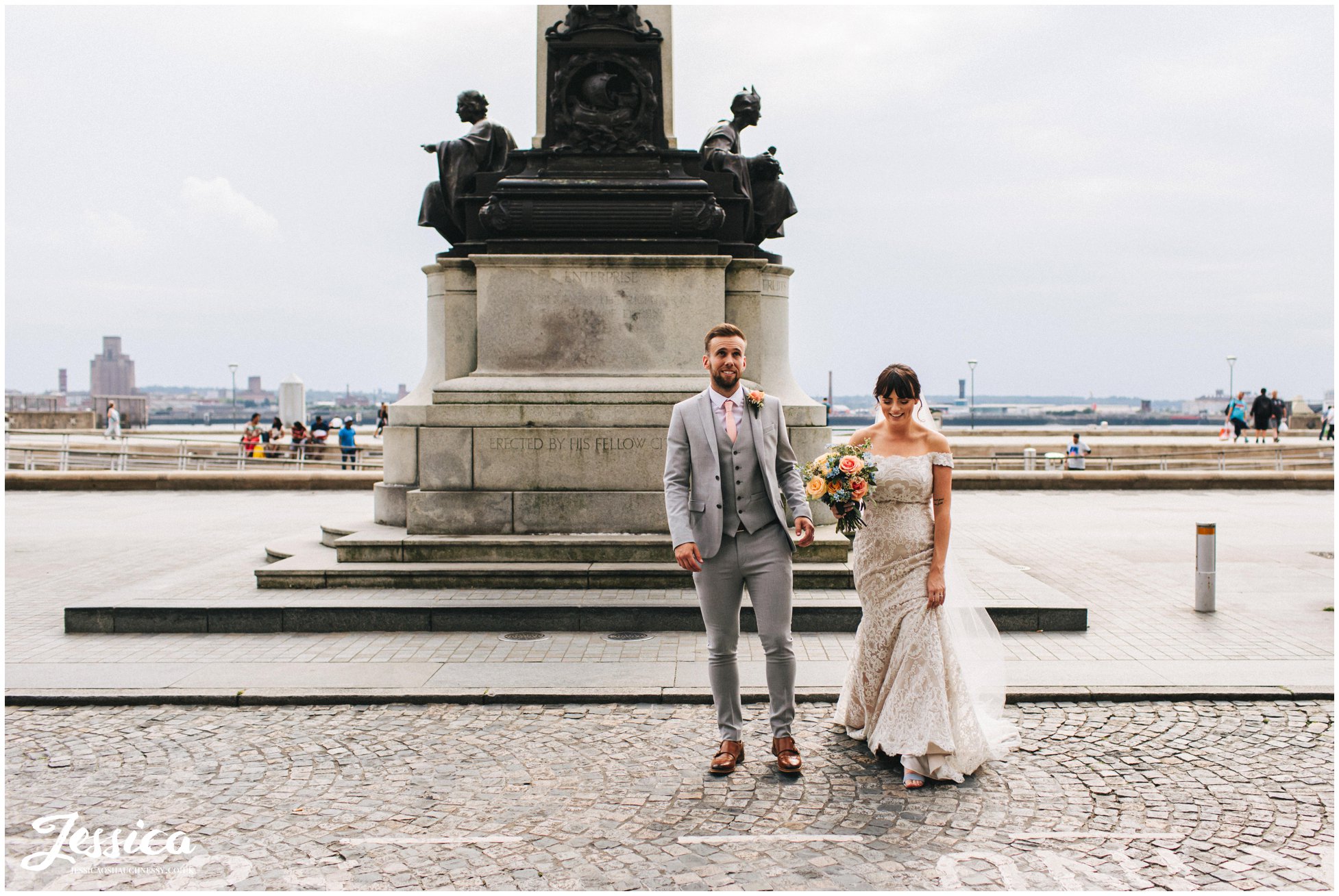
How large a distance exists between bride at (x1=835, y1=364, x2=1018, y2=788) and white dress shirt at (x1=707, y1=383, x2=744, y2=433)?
0.61 metres

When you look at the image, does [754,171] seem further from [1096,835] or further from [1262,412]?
[1262,412]

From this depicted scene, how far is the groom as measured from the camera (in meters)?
5.05

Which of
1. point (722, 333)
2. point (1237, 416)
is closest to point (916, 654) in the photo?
point (722, 333)

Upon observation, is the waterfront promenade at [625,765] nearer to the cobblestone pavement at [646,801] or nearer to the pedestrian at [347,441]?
the cobblestone pavement at [646,801]

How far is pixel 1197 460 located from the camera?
25.8m

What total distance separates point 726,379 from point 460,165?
6.42 meters

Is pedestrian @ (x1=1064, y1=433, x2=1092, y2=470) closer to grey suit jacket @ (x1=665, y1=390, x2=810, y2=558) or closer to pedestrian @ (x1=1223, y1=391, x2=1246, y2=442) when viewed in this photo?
pedestrian @ (x1=1223, y1=391, x2=1246, y2=442)

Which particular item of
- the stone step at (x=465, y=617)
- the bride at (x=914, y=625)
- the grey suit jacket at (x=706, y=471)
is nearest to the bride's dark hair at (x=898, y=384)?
the bride at (x=914, y=625)

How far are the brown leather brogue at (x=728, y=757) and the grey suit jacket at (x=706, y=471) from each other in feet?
3.07

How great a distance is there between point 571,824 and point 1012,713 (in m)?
2.82

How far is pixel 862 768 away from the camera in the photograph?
506 centimetres

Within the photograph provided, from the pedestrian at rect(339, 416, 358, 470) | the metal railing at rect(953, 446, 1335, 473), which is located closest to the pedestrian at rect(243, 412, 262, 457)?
the pedestrian at rect(339, 416, 358, 470)

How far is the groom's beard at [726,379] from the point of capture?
16.7 feet

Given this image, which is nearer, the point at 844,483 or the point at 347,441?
the point at 844,483
